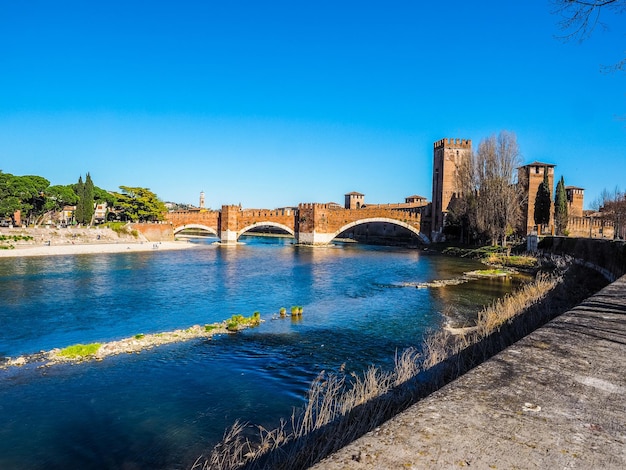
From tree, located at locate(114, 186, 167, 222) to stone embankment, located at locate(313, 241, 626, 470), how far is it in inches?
2287

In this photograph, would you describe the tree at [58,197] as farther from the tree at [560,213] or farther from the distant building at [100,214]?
the tree at [560,213]

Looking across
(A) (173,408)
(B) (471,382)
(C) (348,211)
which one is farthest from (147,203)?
(B) (471,382)

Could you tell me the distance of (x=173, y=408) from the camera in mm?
7500

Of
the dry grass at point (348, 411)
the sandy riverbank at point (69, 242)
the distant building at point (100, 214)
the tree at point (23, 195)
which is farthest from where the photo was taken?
the distant building at point (100, 214)

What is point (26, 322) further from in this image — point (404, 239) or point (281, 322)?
point (404, 239)

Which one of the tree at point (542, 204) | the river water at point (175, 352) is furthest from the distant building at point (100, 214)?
the tree at point (542, 204)

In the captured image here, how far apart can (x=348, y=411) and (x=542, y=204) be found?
42725 millimetres

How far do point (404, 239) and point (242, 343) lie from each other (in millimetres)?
57165

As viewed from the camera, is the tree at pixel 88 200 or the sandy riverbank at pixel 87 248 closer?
the sandy riverbank at pixel 87 248

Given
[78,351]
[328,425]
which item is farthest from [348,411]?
[78,351]

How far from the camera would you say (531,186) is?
45.6 metres

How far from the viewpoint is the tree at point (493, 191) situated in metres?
36.2

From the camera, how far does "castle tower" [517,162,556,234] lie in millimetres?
44812

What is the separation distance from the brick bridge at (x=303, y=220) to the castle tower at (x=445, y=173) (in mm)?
2813
